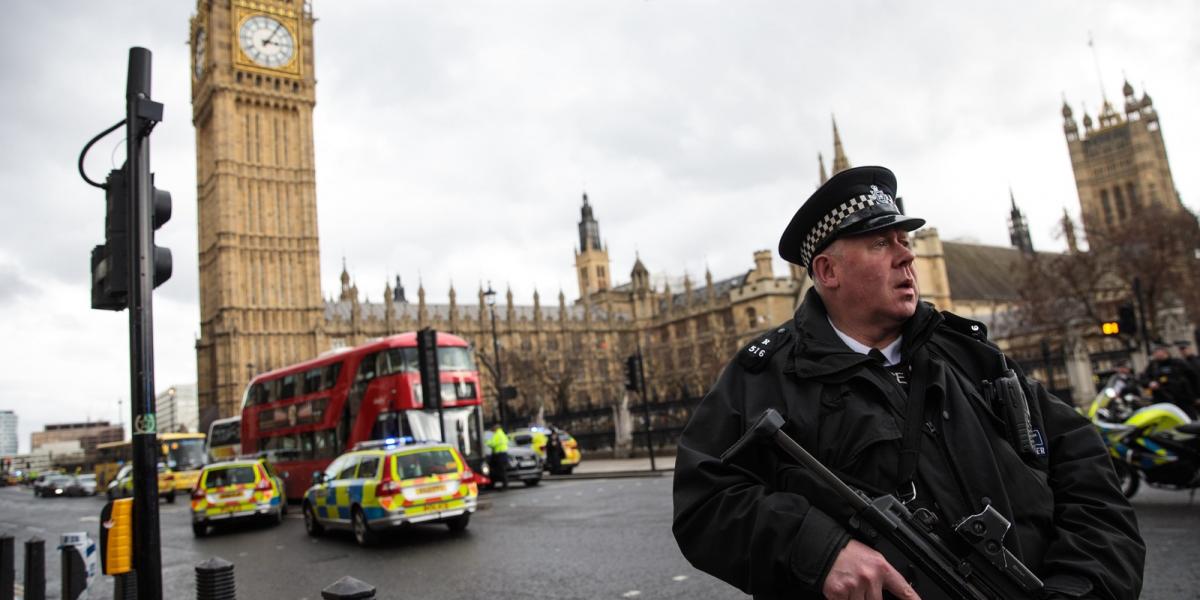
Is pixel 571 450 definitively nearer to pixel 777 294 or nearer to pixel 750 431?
pixel 750 431

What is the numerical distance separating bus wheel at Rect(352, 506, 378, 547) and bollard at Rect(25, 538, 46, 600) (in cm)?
453

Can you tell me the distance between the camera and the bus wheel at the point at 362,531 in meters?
10.7

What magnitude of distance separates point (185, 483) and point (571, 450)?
16889mm

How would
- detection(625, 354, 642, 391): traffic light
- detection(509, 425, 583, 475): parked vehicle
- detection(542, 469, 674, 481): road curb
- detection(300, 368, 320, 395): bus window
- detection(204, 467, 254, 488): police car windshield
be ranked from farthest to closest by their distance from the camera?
detection(509, 425, 583, 475): parked vehicle → detection(625, 354, 642, 391): traffic light → detection(300, 368, 320, 395): bus window → detection(542, 469, 674, 481): road curb → detection(204, 467, 254, 488): police car windshield

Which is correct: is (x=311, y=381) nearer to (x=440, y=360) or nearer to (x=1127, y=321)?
(x=440, y=360)

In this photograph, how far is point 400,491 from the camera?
10.5 m

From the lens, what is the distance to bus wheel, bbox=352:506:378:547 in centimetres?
1073

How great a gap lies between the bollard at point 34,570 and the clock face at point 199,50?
2792 inches

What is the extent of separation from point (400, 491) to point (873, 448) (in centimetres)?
953

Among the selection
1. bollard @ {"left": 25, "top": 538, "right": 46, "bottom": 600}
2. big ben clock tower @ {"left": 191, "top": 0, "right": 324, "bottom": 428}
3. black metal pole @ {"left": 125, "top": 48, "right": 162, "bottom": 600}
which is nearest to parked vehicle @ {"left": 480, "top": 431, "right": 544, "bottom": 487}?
bollard @ {"left": 25, "top": 538, "right": 46, "bottom": 600}

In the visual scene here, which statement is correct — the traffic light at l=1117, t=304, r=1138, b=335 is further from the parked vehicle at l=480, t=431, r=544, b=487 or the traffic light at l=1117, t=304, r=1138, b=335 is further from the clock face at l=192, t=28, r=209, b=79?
the clock face at l=192, t=28, r=209, b=79

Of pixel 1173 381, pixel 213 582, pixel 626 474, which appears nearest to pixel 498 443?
pixel 626 474

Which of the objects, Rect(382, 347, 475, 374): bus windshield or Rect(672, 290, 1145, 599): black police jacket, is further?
Rect(382, 347, 475, 374): bus windshield

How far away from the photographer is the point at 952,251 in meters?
69.0
